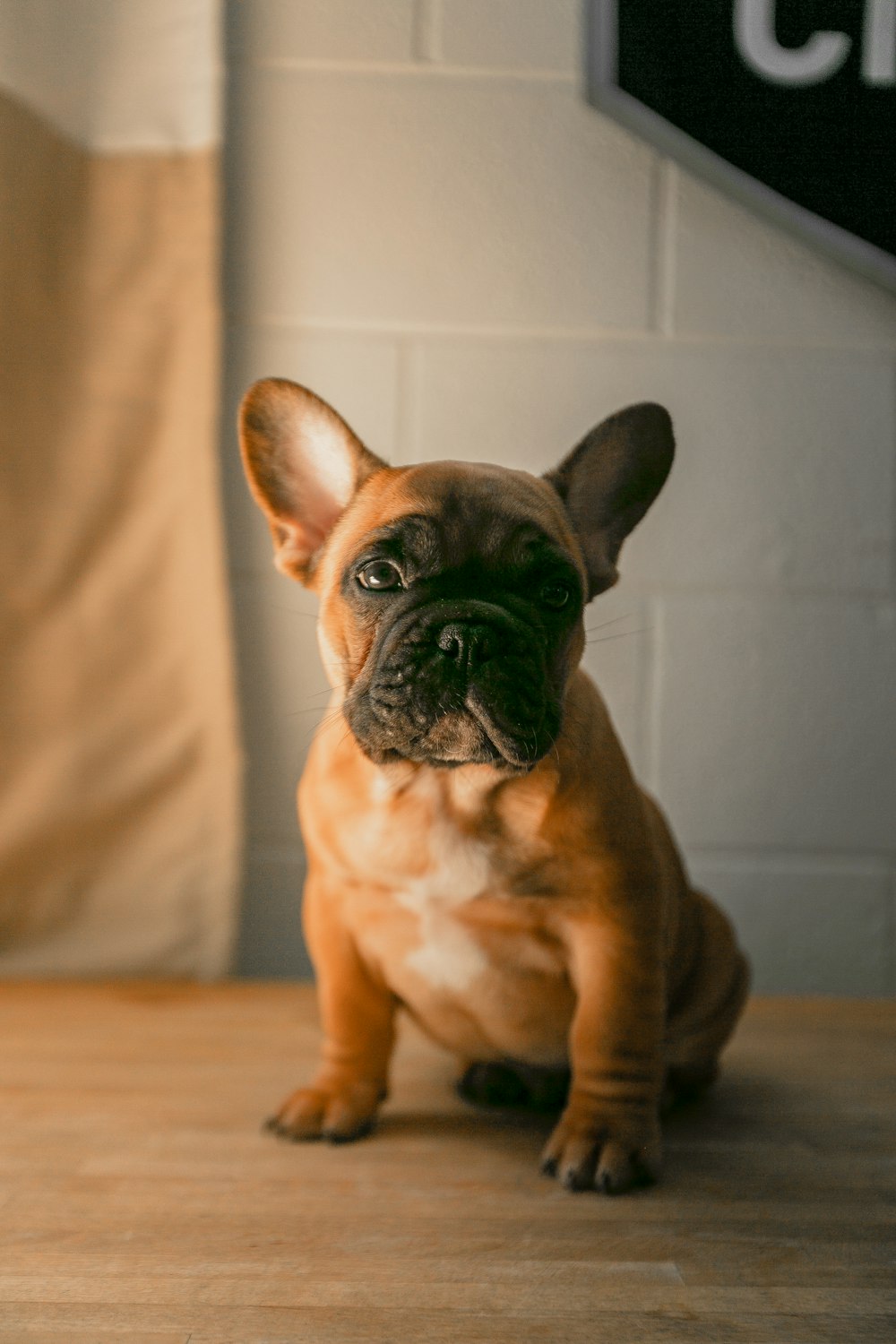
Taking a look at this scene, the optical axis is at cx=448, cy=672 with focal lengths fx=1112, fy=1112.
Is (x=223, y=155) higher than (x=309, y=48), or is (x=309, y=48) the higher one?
(x=309, y=48)

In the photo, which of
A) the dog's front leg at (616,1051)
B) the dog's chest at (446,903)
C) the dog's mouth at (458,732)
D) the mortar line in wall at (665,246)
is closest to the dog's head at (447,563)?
the dog's mouth at (458,732)

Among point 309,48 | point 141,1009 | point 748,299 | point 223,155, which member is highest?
point 309,48

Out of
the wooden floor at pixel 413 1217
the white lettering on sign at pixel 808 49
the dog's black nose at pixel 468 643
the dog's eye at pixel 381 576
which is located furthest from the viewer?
the white lettering on sign at pixel 808 49

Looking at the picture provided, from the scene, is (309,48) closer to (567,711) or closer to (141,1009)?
(567,711)

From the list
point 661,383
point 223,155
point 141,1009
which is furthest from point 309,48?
point 141,1009

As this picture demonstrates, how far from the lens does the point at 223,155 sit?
1688 millimetres

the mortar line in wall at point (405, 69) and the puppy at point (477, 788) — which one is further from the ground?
the mortar line in wall at point (405, 69)

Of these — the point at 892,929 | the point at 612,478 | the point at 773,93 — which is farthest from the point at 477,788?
the point at 773,93

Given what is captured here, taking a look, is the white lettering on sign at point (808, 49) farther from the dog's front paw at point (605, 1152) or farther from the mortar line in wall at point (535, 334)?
the dog's front paw at point (605, 1152)

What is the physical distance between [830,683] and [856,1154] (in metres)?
0.80

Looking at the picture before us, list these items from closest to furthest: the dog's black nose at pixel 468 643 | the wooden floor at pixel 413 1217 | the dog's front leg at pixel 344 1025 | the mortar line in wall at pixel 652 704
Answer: the wooden floor at pixel 413 1217, the dog's black nose at pixel 468 643, the dog's front leg at pixel 344 1025, the mortar line in wall at pixel 652 704

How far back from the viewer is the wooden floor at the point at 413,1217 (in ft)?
2.54

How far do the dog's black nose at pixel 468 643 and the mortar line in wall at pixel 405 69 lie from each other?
45.1 inches

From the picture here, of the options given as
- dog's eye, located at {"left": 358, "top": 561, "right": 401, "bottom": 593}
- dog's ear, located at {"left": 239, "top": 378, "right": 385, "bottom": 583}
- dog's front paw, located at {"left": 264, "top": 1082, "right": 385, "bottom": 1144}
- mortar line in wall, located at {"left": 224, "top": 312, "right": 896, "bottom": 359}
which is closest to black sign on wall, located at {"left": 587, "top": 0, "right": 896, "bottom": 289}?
mortar line in wall, located at {"left": 224, "top": 312, "right": 896, "bottom": 359}
